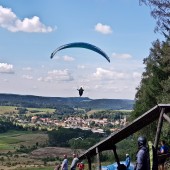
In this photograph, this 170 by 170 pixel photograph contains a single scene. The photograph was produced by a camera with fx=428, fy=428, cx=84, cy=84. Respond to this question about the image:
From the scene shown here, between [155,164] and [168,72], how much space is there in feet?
118

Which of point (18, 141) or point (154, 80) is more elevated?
point (154, 80)

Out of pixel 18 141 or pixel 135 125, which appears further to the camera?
pixel 18 141

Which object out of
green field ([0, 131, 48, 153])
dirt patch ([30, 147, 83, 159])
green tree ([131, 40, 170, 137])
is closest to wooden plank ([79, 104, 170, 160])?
green tree ([131, 40, 170, 137])

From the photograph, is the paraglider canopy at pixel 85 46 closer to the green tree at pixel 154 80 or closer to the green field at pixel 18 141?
the green tree at pixel 154 80

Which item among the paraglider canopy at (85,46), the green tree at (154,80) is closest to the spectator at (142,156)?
the paraglider canopy at (85,46)

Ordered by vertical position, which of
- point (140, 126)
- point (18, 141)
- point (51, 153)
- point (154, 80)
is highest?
point (154, 80)

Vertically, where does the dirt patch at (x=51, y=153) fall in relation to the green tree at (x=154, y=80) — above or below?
below

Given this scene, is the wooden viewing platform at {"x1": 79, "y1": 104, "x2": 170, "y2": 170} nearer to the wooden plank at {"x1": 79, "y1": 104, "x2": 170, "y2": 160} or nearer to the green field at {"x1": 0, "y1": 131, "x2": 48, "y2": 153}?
the wooden plank at {"x1": 79, "y1": 104, "x2": 170, "y2": 160}

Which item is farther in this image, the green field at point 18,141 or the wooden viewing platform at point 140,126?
the green field at point 18,141

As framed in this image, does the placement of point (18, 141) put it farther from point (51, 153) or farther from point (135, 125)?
point (135, 125)

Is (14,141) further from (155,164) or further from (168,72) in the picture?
(155,164)

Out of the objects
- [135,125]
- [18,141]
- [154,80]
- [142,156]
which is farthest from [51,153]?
[142,156]

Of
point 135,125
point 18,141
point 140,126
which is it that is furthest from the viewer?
point 18,141

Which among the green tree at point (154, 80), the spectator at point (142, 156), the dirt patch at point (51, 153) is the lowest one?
the dirt patch at point (51, 153)
